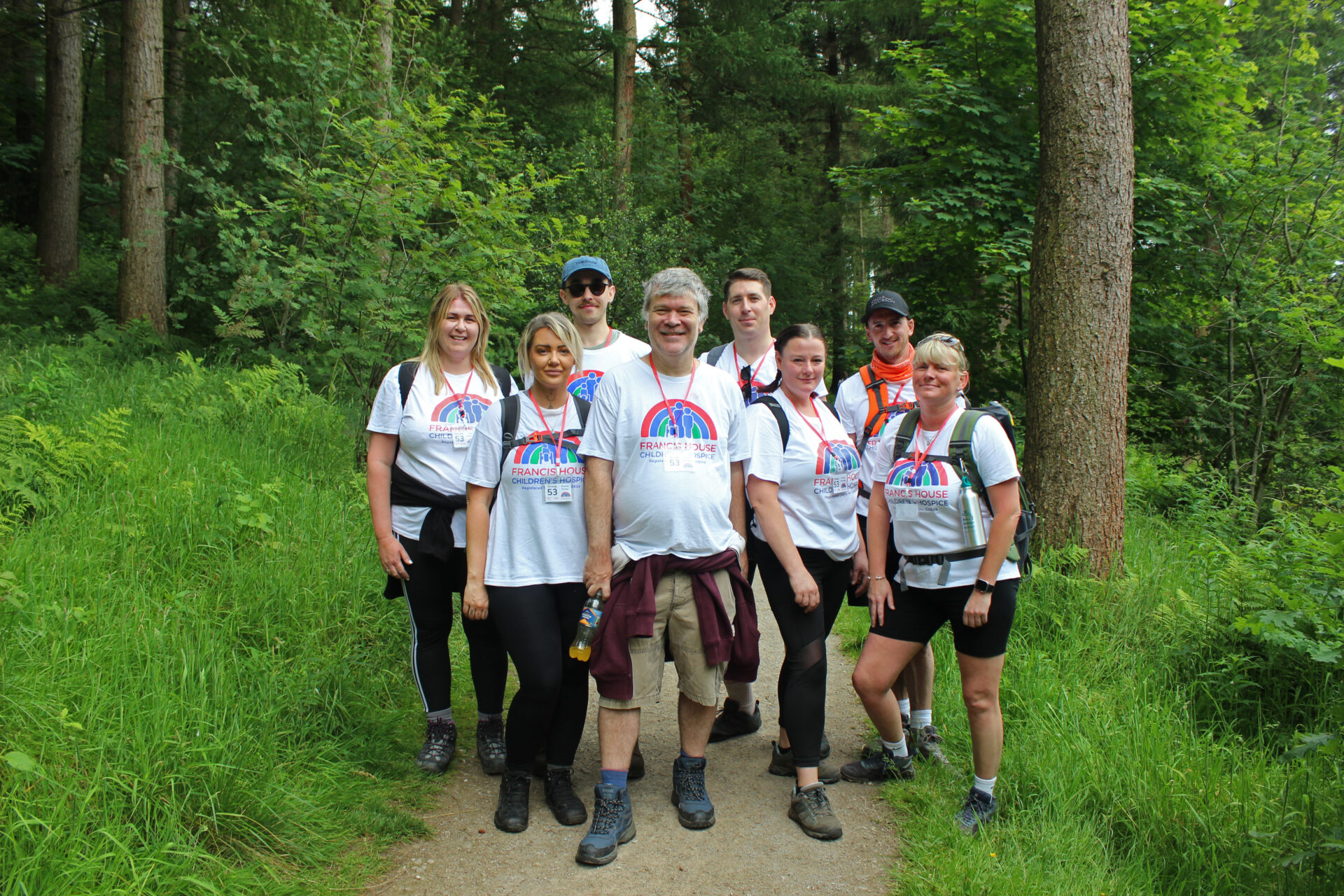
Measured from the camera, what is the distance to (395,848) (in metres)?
3.21

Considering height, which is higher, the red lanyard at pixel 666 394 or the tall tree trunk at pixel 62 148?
the tall tree trunk at pixel 62 148

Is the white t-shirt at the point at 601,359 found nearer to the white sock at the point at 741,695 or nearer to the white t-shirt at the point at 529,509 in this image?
the white t-shirt at the point at 529,509

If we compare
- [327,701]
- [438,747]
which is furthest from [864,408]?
[327,701]

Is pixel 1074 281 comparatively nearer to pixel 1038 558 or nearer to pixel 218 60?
pixel 1038 558

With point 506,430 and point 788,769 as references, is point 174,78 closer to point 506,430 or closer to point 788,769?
point 506,430

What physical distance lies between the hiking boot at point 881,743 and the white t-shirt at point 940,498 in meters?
0.84

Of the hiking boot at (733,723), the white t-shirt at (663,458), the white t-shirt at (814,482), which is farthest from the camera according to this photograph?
the hiking boot at (733,723)

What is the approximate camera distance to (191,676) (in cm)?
322

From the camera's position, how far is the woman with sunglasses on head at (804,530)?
346 centimetres

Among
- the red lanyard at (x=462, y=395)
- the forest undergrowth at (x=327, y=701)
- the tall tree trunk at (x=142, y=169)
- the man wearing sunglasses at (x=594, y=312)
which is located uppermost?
the tall tree trunk at (x=142, y=169)

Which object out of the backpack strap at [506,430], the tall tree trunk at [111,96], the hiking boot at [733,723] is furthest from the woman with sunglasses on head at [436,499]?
the tall tree trunk at [111,96]

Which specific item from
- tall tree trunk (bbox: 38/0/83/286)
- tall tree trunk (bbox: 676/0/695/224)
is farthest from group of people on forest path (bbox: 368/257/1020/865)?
tall tree trunk (bbox: 676/0/695/224)

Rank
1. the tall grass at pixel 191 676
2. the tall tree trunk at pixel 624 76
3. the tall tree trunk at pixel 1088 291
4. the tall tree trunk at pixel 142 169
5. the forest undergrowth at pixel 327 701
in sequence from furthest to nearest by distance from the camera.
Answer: the tall tree trunk at pixel 624 76 < the tall tree trunk at pixel 142 169 < the tall tree trunk at pixel 1088 291 < the forest undergrowth at pixel 327 701 < the tall grass at pixel 191 676

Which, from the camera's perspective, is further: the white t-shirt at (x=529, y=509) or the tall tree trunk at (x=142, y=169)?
the tall tree trunk at (x=142, y=169)
